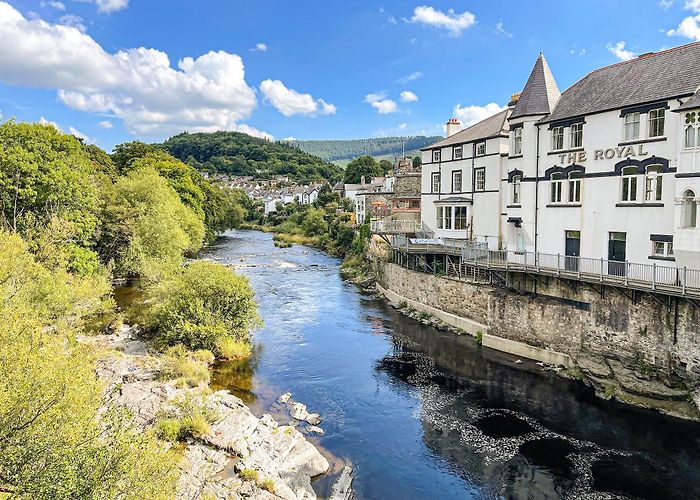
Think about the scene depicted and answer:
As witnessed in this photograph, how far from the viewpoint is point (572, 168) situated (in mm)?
24688

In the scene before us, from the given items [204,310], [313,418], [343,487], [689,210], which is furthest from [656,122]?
[204,310]

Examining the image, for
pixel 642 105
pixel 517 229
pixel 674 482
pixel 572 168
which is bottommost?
pixel 674 482

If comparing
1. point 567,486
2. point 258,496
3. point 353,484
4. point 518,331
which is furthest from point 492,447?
point 518,331

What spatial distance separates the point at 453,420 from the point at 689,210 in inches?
479

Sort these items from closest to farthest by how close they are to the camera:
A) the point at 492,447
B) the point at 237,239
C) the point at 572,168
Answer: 1. the point at 492,447
2. the point at 572,168
3. the point at 237,239

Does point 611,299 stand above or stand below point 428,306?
above

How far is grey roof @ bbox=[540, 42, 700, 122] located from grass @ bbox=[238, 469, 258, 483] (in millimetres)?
20987

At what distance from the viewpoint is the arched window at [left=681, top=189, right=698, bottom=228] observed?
19094 millimetres

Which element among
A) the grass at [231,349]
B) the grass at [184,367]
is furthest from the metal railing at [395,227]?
the grass at [184,367]

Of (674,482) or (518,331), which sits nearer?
(674,482)

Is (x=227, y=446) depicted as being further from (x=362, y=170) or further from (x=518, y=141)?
(x=362, y=170)

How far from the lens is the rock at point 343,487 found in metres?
14.5

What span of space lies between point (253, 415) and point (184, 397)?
2.60m

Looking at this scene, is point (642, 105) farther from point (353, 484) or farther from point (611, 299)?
point (353, 484)
